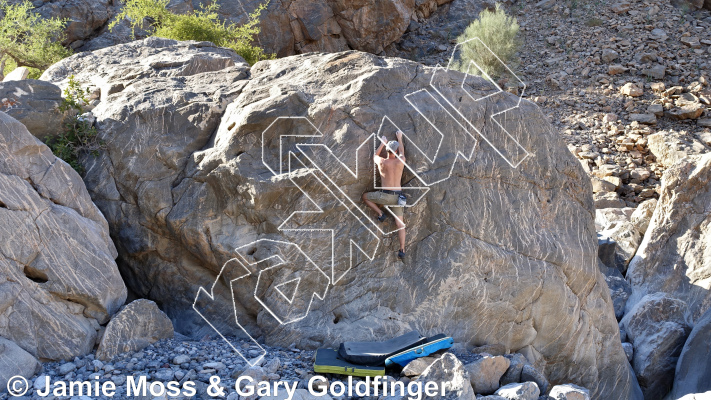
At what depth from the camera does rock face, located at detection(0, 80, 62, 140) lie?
23.5 ft

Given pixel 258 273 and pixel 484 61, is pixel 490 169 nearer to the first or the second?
pixel 258 273

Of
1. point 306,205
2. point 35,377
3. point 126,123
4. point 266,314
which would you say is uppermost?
point 126,123

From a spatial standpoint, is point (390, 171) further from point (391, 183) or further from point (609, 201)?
point (609, 201)

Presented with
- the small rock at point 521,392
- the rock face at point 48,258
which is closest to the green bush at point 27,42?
the rock face at point 48,258

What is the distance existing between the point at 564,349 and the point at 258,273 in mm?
3428

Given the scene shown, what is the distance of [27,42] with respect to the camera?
515 inches

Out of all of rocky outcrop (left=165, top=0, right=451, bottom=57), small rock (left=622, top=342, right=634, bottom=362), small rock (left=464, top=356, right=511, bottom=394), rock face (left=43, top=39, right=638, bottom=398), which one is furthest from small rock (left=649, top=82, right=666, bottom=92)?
small rock (left=464, top=356, right=511, bottom=394)

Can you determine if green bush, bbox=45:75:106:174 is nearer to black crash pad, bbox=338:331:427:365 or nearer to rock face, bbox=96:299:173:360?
rock face, bbox=96:299:173:360

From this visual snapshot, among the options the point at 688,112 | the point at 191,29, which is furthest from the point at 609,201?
the point at 191,29

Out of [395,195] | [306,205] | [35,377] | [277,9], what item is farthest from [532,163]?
[277,9]

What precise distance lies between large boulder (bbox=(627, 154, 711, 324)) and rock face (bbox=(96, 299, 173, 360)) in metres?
6.94

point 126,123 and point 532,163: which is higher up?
point 126,123

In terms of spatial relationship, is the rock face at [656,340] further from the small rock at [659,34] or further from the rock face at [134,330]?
the small rock at [659,34]

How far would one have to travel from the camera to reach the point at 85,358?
5.60 m
